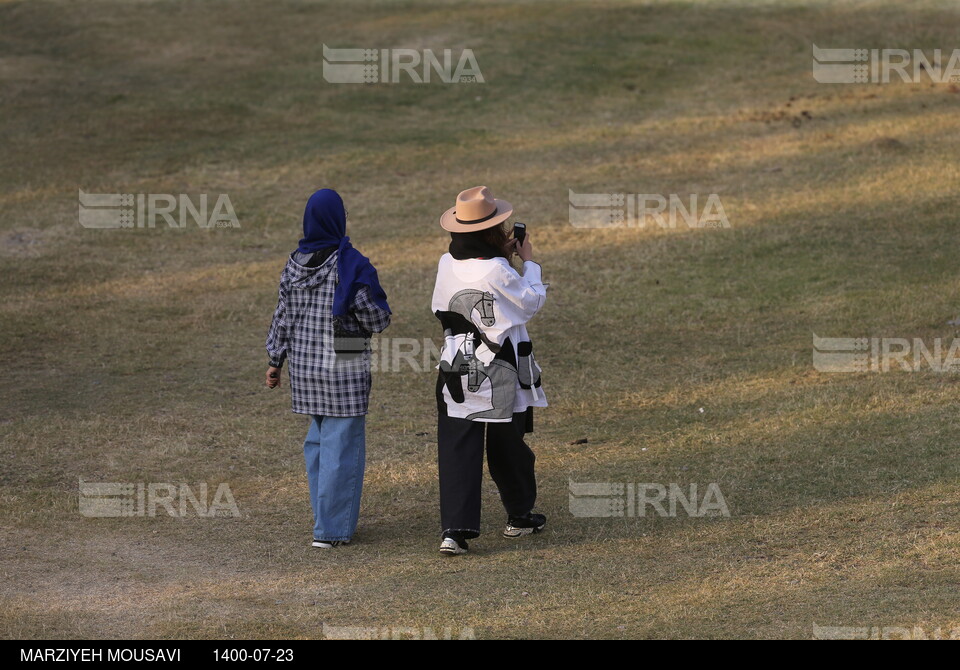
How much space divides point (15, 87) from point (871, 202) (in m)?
13.0

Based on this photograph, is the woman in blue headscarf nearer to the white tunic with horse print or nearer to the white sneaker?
the white tunic with horse print

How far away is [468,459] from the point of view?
662 centimetres

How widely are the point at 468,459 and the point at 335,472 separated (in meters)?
0.75

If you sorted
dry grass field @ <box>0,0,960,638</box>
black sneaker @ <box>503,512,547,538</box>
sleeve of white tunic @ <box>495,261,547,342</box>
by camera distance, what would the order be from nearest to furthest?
dry grass field @ <box>0,0,960,638</box>
sleeve of white tunic @ <box>495,261,547,342</box>
black sneaker @ <box>503,512,547,538</box>

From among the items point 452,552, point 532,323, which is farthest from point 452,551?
point 532,323

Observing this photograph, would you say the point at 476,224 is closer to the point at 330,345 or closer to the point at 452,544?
the point at 330,345

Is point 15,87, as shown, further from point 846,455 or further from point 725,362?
point 846,455

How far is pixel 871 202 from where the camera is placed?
45.6ft

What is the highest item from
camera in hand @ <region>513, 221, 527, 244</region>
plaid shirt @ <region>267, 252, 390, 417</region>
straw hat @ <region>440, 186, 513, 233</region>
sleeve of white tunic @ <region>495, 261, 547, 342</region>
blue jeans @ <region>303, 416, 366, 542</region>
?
straw hat @ <region>440, 186, 513, 233</region>

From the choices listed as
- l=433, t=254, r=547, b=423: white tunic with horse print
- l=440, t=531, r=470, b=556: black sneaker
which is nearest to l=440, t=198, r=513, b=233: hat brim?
l=433, t=254, r=547, b=423: white tunic with horse print

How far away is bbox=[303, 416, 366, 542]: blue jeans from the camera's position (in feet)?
22.0

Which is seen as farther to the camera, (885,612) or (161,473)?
(161,473)

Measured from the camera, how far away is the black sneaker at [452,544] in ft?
21.8
